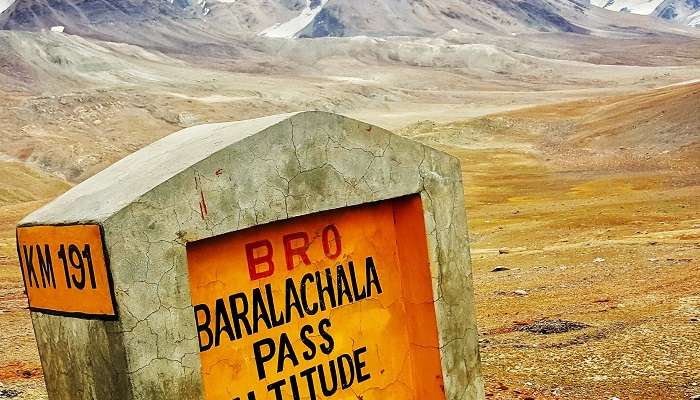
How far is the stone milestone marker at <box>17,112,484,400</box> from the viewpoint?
5344mm

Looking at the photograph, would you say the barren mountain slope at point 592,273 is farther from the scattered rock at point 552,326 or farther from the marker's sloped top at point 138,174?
the marker's sloped top at point 138,174

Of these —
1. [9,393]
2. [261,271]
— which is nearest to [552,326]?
[261,271]

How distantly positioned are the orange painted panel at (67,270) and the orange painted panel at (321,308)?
719mm

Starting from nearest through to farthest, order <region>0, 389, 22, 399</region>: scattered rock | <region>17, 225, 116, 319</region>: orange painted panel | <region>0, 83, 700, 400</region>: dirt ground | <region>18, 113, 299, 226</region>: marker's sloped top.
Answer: <region>17, 225, 116, 319</region>: orange painted panel < <region>18, 113, 299, 226</region>: marker's sloped top < <region>0, 83, 700, 400</region>: dirt ground < <region>0, 389, 22, 399</region>: scattered rock

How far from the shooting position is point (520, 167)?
59719mm

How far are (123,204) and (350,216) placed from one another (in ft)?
7.19

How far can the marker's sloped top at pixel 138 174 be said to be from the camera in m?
5.45

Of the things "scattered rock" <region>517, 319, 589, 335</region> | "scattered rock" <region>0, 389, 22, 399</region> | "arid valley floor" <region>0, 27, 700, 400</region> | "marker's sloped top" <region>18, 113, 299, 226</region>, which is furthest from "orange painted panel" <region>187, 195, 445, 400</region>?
"scattered rock" <region>517, 319, 589, 335</region>

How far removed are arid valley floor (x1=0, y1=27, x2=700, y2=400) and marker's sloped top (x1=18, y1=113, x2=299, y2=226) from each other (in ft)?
16.3

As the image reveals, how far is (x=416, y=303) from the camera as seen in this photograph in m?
7.25

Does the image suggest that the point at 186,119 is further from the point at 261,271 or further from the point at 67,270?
the point at 67,270

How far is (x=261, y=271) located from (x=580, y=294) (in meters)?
10.9

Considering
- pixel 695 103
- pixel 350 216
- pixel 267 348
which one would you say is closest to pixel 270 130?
pixel 350 216

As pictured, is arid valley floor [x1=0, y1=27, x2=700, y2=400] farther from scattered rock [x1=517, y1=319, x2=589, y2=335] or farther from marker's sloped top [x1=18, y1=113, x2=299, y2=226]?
marker's sloped top [x1=18, y1=113, x2=299, y2=226]
